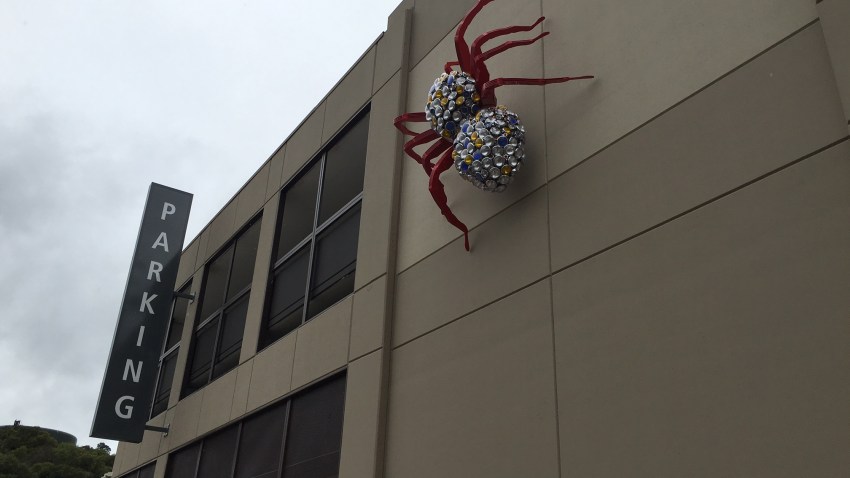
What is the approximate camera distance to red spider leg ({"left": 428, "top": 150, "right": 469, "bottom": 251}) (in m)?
7.26

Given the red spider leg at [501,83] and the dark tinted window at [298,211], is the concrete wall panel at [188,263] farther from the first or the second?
the red spider leg at [501,83]

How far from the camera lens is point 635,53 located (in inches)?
241

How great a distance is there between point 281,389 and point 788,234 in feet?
22.8

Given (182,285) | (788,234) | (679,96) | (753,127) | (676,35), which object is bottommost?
(788,234)

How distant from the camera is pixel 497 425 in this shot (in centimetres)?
614

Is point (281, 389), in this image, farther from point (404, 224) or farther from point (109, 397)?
point (109, 397)

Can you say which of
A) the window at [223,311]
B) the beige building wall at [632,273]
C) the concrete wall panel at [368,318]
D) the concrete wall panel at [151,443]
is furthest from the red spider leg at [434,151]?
the concrete wall panel at [151,443]

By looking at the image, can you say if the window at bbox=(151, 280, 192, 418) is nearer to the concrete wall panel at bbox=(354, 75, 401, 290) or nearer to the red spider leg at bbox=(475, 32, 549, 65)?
the concrete wall panel at bbox=(354, 75, 401, 290)

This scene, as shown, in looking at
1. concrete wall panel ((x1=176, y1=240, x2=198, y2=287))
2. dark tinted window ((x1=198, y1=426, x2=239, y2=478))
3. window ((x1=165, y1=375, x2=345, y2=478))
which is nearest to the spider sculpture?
window ((x1=165, y1=375, x2=345, y2=478))

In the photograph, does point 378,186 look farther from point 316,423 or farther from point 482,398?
point 482,398

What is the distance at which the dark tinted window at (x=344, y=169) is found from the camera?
34.3 feet

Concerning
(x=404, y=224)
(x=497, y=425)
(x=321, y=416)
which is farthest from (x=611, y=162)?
(x=321, y=416)

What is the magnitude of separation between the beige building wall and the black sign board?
5544 millimetres

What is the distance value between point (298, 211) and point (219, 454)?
3.83 meters
